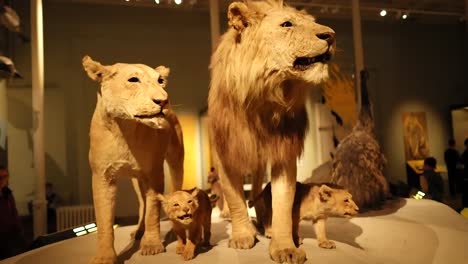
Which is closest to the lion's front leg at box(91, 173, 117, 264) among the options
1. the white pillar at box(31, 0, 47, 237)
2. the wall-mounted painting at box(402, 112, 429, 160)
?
the white pillar at box(31, 0, 47, 237)

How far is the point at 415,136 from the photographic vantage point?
4926 mm

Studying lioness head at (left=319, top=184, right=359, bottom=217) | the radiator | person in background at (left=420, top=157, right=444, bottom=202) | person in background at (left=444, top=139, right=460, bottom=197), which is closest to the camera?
lioness head at (left=319, top=184, right=359, bottom=217)

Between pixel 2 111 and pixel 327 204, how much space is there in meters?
3.15

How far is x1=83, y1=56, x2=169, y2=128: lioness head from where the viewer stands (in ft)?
5.32

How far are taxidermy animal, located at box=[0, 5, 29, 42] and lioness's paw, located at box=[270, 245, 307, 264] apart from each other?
3173mm

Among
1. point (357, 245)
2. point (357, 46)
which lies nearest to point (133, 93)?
point (357, 245)

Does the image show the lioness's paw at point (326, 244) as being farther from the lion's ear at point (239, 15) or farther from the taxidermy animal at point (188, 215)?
the lion's ear at point (239, 15)

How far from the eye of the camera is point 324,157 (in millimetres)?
4375

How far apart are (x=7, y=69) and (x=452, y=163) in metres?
4.34

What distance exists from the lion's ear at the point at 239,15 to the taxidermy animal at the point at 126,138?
453 mm

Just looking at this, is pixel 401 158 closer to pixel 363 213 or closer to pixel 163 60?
pixel 363 213

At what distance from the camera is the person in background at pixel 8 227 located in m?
2.56

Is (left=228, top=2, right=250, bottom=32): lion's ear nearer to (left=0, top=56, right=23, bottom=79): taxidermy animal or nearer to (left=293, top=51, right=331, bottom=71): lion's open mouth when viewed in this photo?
(left=293, top=51, right=331, bottom=71): lion's open mouth

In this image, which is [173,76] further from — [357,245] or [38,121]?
[357,245]
